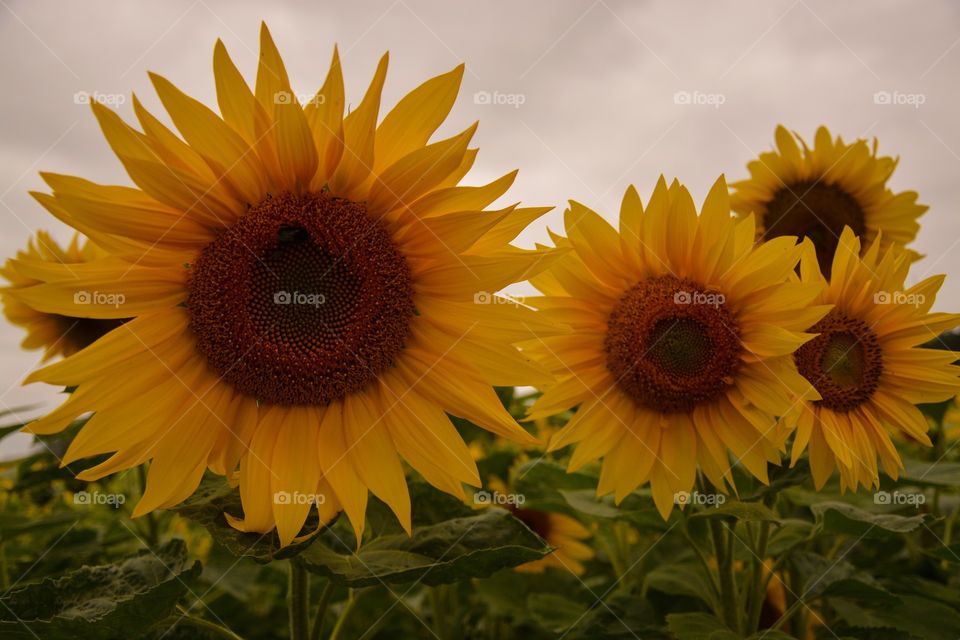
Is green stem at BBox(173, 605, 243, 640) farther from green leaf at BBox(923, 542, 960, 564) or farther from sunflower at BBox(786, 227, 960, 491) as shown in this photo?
green leaf at BBox(923, 542, 960, 564)

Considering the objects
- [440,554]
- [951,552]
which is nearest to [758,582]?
[951,552]

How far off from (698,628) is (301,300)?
1579mm

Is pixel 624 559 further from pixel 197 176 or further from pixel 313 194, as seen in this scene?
pixel 197 176

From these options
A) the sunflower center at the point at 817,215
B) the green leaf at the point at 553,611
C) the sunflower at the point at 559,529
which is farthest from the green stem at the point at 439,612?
the sunflower center at the point at 817,215

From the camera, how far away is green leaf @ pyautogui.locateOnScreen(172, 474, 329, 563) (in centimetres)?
174

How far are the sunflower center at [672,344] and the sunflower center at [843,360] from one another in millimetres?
304

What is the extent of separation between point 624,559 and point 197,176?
8.64 feet

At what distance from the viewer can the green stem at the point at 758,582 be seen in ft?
8.19

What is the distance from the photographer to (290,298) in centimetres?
210

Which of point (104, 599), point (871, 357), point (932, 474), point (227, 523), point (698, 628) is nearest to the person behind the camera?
point (227, 523)

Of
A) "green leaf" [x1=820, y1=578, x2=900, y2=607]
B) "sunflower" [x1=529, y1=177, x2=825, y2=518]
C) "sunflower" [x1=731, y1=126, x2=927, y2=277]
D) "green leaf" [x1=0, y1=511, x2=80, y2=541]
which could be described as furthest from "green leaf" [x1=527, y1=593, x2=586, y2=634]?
"sunflower" [x1=731, y1=126, x2=927, y2=277]

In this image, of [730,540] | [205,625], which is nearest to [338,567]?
[205,625]

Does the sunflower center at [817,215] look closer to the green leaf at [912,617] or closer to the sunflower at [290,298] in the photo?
the green leaf at [912,617]

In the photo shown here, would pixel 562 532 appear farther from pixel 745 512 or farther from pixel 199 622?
pixel 199 622
